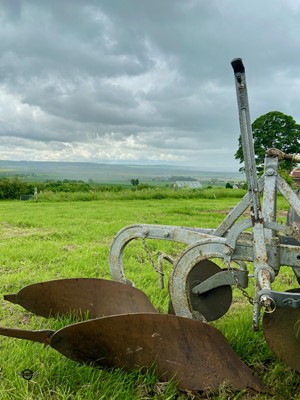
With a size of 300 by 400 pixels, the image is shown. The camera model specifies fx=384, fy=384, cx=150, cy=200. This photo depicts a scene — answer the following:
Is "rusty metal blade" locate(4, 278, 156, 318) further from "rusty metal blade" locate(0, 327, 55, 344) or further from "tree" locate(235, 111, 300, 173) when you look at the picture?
"tree" locate(235, 111, 300, 173)

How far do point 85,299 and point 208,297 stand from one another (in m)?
1.07

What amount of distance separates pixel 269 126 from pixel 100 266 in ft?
128

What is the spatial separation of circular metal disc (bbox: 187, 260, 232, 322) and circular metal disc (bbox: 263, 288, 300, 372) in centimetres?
57

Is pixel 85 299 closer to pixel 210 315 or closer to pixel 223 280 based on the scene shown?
pixel 210 315

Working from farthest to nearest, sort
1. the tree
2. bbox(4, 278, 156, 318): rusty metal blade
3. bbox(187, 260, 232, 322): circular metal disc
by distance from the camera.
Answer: the tree < bbox(4, 278, 156, 318): rusty metal blade < bbox(187, 260, 232, 322): circular metal disc

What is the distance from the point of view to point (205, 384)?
241 centimetres

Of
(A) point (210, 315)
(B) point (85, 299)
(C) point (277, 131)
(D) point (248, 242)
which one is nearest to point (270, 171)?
(D) point (248, 242)

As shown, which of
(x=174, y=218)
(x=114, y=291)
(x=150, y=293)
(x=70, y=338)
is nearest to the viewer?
(x=70, y=338)

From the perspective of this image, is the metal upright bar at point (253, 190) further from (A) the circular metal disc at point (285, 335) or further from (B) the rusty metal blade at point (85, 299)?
(B) the rusty metal blade at point (85, 299)

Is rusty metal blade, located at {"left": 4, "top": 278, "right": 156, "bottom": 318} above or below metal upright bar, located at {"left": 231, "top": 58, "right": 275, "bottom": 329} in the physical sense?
below

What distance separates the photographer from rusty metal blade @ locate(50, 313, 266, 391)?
2355 mm

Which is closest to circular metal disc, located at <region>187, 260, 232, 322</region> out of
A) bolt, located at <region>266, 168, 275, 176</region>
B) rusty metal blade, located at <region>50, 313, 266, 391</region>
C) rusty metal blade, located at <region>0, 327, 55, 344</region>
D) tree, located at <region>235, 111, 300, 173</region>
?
rusty metal blade, located at <region>50, 313, 266, 391</region>

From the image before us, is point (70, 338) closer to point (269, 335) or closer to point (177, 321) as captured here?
point (177, 321)

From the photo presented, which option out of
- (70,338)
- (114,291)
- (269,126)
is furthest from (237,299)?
(269,126)
